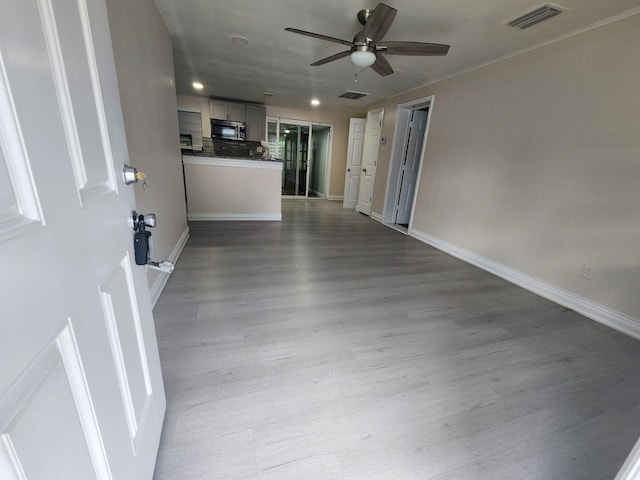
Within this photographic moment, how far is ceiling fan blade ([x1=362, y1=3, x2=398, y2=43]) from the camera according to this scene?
1879 mm

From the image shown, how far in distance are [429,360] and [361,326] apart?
0.50 meters

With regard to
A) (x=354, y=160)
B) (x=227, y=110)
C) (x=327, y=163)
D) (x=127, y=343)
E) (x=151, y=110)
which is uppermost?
(x=227, y=110)

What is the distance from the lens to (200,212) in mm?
4660

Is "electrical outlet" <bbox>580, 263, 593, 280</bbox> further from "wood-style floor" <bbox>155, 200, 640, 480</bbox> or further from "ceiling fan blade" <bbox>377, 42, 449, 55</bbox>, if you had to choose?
"ceiling fan blade" <bbox>377, 42, 449, 55</bbox>

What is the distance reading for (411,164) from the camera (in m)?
5.17

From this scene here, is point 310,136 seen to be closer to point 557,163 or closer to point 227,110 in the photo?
point 227,110

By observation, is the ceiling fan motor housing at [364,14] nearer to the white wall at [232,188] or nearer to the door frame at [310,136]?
the white wall at [232,188]

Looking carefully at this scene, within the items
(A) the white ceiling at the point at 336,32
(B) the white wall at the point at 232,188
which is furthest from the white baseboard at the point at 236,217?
(A) the white ceiling at the point at 336,32

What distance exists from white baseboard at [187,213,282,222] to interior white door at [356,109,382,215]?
216 centimetres

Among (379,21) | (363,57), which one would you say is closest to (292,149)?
(363,57)

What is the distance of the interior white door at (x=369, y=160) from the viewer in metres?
5.74

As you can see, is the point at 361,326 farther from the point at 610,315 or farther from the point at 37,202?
the point at 610,315

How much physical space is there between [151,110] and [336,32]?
76.5 inches

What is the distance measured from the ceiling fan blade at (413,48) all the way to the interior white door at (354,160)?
13.9 ft
